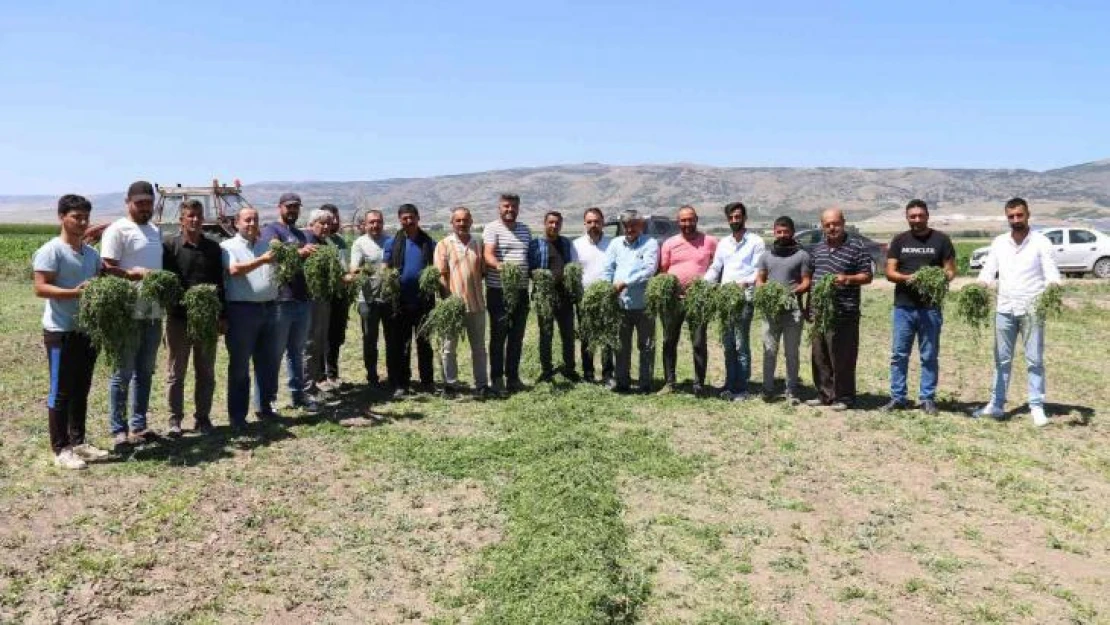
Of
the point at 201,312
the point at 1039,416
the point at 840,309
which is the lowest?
the point at 1039,416

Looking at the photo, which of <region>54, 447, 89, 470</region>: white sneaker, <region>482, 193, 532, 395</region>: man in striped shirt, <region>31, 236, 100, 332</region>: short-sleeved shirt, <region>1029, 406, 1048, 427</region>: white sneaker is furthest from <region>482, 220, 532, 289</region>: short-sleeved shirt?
<region>1029, 406, 1048, 427</region>: white sneaker

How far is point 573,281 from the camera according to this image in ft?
29.3

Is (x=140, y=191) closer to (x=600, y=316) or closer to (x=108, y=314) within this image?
(x=108, y=314)

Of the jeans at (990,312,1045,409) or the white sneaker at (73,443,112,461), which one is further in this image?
the jeans at (990,312,1045,409)

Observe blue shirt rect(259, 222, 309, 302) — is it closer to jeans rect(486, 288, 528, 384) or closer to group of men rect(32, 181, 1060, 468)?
group of men rect(32, 181, 1060, 468)

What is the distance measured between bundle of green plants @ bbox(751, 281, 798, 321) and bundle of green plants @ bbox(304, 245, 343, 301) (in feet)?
14.5

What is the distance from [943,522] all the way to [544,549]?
115 inches

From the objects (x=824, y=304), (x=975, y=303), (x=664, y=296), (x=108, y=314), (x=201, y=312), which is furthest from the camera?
(x=664, y=296)

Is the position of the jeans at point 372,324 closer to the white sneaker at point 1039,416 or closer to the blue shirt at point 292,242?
the blue shirt at point 292,242

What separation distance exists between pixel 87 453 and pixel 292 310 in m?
2.21

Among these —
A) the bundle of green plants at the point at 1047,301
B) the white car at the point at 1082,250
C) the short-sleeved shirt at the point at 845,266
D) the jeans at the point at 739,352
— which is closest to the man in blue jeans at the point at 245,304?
the jeans at the point at 739,352

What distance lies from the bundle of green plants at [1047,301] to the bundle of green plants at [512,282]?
206 inches

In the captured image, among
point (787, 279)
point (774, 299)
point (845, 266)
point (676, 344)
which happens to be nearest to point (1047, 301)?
point (845, 266)

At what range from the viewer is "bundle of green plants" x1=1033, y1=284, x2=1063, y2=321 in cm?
771
